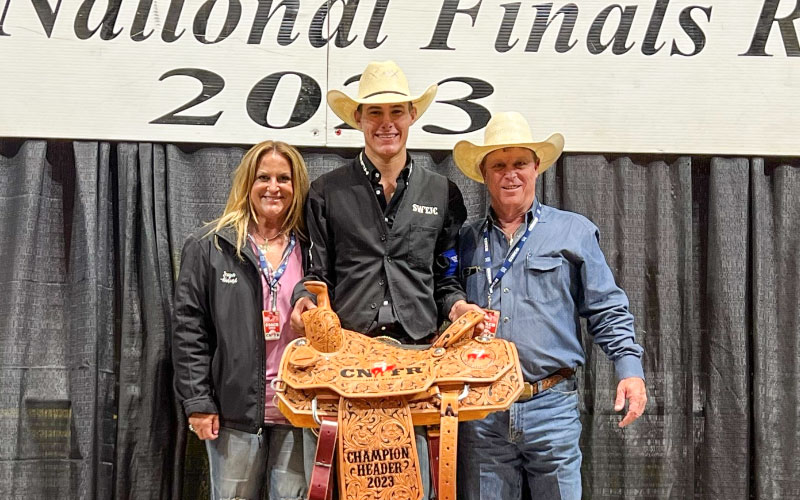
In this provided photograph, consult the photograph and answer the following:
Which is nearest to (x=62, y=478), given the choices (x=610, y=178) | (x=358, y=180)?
(x=358, y=180)

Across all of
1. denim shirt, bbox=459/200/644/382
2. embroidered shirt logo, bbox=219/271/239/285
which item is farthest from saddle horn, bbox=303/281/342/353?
denim shirt, bbox=459/200/644/382

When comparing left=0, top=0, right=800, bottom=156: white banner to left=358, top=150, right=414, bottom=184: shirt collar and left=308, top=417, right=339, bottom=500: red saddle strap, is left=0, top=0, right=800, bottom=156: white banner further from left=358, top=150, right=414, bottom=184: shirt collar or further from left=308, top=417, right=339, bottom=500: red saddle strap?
left=308, top=417, right=339, bottom=500: red saddle strap

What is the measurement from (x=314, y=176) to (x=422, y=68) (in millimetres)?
500

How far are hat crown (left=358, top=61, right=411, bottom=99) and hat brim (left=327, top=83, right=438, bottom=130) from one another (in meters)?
0.02

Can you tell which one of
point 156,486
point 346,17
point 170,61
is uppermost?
point 346,17

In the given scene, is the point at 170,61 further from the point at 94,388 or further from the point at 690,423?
the point at 690,423

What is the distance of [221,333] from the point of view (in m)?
1.94

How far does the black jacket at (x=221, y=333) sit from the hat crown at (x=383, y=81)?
489mm

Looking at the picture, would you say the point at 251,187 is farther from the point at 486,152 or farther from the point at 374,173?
the point at 486,152

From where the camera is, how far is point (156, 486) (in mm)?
2209

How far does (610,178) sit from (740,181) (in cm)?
43

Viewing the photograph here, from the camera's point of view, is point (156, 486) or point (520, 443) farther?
point (156, 486)

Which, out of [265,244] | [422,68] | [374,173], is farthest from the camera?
[422,68]

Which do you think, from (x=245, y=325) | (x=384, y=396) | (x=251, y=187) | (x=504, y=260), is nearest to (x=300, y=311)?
(x=245, y=325)
